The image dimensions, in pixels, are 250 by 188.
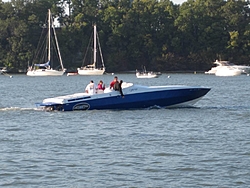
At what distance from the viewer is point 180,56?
135 m

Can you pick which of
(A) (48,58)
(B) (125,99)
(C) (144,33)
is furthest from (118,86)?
(C) (144,33)

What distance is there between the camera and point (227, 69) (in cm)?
12056

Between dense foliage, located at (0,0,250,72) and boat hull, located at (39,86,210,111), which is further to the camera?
dense foliage, located at (0,0,250,72)

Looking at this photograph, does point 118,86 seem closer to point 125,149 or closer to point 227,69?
point 125,149

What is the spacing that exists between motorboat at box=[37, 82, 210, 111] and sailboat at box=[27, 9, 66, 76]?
74366 millimetres

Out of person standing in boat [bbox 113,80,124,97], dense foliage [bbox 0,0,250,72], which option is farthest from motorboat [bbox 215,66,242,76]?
person standing in boat [bbox 113,80,124,97]

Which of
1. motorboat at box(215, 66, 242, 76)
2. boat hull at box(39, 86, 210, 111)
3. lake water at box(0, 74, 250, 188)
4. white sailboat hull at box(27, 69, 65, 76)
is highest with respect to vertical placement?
boat hull at box(39, 86, 210, 111)

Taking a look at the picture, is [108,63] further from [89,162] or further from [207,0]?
[89,162]

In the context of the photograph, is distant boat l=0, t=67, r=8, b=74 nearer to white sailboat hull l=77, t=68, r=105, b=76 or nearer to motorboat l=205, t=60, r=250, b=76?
white sailboat hull l=77, t=68, r=105, b=76

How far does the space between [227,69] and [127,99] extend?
87.1 metres

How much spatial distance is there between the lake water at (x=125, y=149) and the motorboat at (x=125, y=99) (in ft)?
1.32

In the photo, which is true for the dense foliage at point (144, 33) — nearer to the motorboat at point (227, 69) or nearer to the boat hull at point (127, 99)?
the motorboat at point (227, 69)

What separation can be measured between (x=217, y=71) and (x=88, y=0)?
27.6 meters

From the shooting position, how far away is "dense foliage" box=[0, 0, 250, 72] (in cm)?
13088
